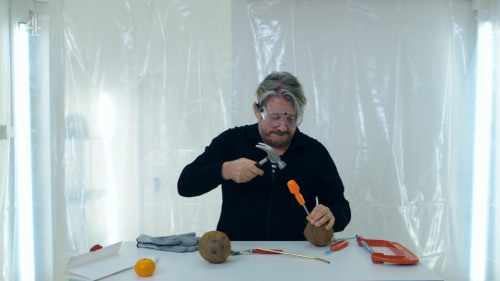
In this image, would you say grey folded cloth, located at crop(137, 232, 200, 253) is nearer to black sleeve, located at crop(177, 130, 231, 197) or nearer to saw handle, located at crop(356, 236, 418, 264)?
black sleeve, located at crop(177, 130, 231, 197)

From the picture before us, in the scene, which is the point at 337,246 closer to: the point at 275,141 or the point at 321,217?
the point at 321,217

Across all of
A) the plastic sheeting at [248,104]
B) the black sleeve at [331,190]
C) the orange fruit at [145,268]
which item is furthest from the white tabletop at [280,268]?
the plastic sheeting at [248,104]

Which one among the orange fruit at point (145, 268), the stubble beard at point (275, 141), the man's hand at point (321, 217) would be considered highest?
the stubble beard at point (275, 141)

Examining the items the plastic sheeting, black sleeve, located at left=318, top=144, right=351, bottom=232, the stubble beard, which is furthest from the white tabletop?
the plastic sheeting

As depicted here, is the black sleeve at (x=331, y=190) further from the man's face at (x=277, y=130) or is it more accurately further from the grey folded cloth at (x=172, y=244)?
the grey folded cloth at (x=172, y=244)

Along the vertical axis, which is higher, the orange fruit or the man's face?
the man's face

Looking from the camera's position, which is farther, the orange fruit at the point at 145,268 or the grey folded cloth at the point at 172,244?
the grey folded cloth at the point at 172,244

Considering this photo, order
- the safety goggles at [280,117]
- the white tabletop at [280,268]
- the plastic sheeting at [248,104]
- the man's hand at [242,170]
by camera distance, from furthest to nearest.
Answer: the plastic sheeting at [248,104]
the safety goggles at [280,117]
the man's hand at [242,170]
the white tabletop at [280,268]

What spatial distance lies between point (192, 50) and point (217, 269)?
1.81m

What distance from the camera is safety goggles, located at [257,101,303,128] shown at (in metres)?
1.84

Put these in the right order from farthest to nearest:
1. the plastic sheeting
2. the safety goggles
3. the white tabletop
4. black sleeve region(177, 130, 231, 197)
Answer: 1. the plastic sheeting
2. the safety goggles
3. black sleeve region(177, 130, 231, 197)
4. the white tabletop

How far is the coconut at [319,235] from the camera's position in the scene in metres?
1.53

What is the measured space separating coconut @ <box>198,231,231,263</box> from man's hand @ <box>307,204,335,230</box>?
1.22ft

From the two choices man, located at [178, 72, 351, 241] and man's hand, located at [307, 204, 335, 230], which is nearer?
man's hand, located at [307, 204, 335, 230]
